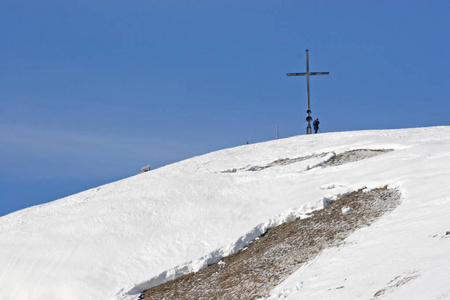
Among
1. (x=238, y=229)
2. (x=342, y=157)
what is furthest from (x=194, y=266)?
(x=342, y=157)

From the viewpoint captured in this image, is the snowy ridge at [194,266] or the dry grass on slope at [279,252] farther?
the snowy ridge at [194,266]

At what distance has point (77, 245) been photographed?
1772 centimetres

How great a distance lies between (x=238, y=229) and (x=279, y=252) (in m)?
2.41

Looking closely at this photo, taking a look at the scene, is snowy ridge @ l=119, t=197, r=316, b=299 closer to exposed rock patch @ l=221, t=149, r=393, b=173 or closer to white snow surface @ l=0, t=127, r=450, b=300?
white snow surface @ l=0, t=127, r=450, b=300

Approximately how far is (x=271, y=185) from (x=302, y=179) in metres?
1.05

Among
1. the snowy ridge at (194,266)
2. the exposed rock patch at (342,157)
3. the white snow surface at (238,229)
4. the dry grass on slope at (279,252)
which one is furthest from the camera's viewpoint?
the exposed rock patch at (342,157)

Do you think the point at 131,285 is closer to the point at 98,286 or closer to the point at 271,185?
the point at 98,286

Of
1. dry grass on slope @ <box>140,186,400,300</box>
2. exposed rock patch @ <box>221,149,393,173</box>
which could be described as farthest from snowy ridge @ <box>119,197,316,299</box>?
exposed rock patch @ <box>221,149,393,173</box>

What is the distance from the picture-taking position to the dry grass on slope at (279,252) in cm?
1285

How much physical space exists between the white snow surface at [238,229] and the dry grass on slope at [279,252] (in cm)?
40

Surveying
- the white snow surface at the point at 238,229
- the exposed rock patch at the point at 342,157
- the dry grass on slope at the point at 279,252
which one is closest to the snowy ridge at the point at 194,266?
the white snow surface at the point at 238,229

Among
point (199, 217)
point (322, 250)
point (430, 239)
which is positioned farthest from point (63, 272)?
point (430, 239)

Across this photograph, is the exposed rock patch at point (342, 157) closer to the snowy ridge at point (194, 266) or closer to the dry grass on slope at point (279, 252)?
the dry grass on slope at point (279, 252)

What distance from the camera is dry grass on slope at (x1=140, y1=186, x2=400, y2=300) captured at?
42.2 feet
